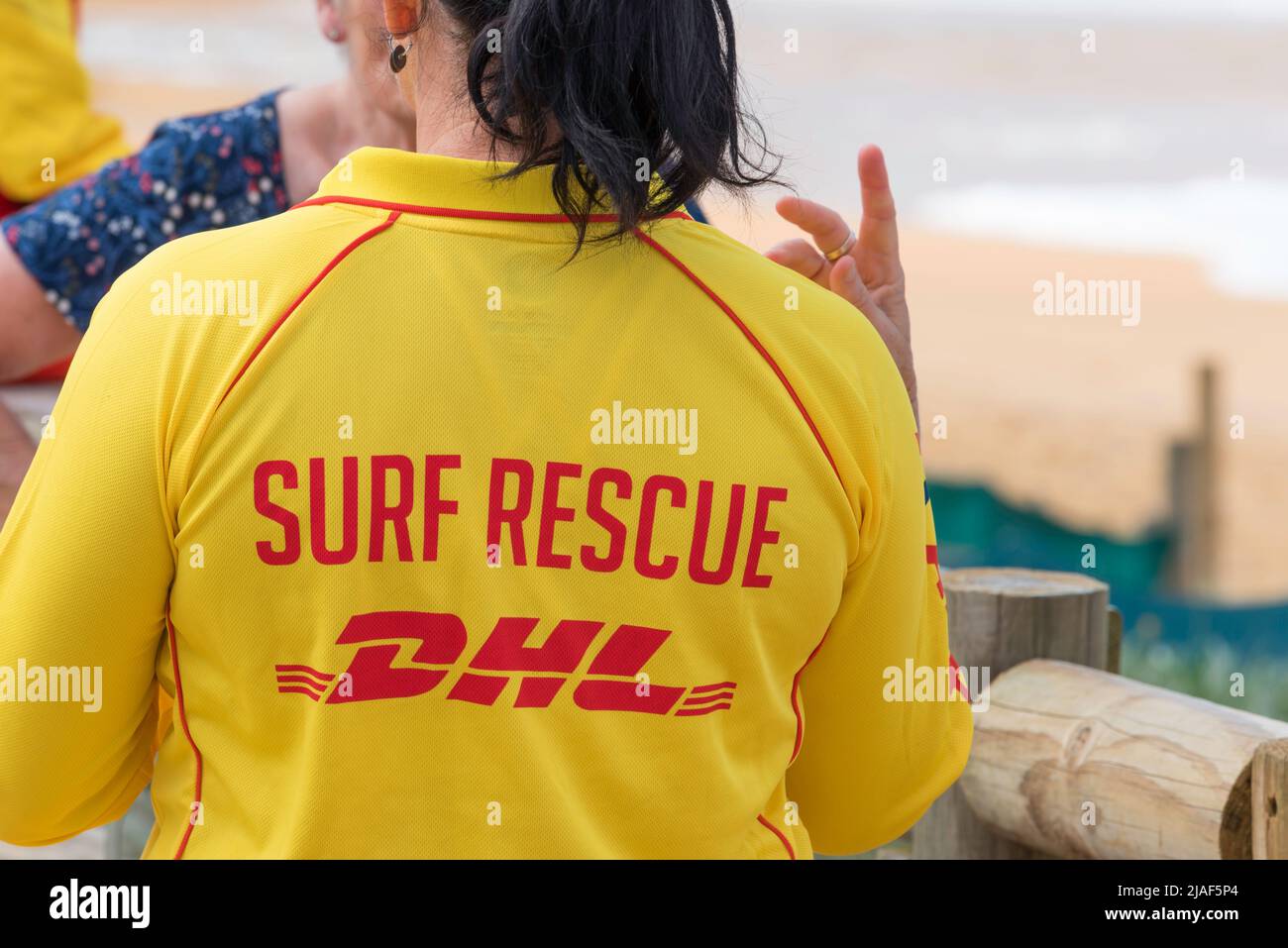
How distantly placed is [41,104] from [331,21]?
741mm

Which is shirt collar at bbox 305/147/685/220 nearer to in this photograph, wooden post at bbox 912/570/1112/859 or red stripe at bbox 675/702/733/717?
red stripe at bbox 675/702/733/717

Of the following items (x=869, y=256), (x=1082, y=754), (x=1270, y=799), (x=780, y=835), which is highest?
Result: (x=869, y=256)

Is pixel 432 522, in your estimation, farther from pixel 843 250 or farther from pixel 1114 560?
pixel 1114 560

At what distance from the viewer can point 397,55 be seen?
41.4 inches

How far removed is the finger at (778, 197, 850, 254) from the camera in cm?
129

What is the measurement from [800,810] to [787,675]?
245 mm

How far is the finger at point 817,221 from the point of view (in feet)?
4.24

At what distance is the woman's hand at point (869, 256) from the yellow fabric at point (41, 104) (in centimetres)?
139

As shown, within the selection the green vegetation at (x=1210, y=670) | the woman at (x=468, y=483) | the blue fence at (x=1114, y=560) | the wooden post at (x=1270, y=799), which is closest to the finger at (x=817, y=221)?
the woman at (x=468, y=483)

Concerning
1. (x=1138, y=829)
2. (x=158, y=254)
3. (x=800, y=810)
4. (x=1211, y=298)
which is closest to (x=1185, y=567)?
(x=1211, y=298)

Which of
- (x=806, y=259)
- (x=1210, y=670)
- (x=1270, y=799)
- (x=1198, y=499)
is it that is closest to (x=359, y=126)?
(x=806, y=259)

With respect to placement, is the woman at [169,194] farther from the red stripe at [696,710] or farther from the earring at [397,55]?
the red stripe at [696,710]

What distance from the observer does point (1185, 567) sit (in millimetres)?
7523
